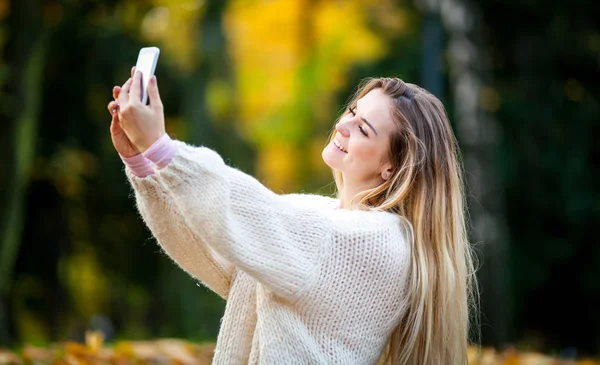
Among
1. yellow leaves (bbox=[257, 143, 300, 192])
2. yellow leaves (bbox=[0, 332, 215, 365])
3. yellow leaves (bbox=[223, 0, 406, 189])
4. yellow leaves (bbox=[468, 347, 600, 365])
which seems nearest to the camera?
yellow leaves (bbox=[0, 332, 215, 365])

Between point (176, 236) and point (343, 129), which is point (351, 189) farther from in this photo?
point (176, 236)

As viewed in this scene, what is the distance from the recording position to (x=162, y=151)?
1.99 meters

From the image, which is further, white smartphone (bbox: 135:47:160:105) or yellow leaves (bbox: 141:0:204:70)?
yellow leaves (bbox: 141:0:204:70)

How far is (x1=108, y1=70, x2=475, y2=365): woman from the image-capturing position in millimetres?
2023

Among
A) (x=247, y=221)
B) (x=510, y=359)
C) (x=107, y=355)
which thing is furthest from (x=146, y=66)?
(x=510, y=359)

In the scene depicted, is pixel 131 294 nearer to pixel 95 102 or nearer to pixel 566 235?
pixel 95 102

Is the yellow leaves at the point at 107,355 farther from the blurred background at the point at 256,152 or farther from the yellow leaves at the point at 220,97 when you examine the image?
the yellow leaves at the point at 220,97

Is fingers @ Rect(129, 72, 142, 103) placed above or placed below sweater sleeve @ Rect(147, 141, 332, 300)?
above

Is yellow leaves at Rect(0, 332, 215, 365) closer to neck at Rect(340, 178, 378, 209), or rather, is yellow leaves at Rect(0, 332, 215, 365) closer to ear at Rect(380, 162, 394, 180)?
neck at Rect(340, 178, 378, 209)

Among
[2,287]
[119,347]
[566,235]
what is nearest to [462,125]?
[566,235]

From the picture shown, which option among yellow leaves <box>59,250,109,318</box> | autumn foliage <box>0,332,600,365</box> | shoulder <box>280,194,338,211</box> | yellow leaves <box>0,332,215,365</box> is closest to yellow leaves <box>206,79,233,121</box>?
yellow leaves <box>59,250,109,318</box>

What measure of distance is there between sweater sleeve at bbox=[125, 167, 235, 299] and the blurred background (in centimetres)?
695

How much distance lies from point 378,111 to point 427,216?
1.15ft

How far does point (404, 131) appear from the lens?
7.84 feet
